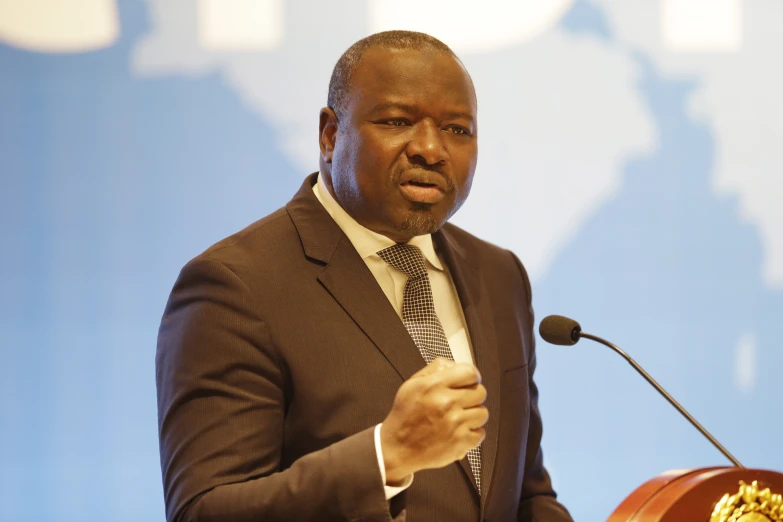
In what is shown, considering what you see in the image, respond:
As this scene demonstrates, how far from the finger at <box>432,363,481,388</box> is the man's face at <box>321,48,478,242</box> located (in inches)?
19.7

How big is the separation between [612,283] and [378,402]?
166 cm

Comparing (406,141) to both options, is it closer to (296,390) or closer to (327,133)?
(327,133)

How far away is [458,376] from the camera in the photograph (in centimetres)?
133

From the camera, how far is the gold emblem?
1284mm

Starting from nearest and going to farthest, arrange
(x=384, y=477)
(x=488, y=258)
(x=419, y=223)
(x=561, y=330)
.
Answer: (x=384, y=477) → (x=561, y=330) → (x=419, y=223) → (x=488, y=258)

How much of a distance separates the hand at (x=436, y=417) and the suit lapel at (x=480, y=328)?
0.32 meters

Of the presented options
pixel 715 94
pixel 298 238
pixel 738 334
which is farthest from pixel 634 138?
pixel 298 238

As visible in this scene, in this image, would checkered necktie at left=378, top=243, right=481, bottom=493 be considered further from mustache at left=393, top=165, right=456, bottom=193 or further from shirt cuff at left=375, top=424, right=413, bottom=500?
shirt cuff at left=375, top=424, right=413, bottom=500

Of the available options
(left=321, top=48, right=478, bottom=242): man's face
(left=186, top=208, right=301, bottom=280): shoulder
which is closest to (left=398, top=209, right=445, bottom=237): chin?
(left=321, top=48, right=478, bottom=242): man's face

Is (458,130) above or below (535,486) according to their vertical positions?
above

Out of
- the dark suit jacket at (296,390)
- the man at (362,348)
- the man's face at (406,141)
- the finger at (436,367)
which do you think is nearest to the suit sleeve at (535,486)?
the man at (362,348)

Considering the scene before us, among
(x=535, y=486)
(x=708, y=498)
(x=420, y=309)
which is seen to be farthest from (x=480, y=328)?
(x=708, y=498)

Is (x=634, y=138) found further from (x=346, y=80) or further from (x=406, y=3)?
(x=346, y=80)

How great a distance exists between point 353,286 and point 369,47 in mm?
478
